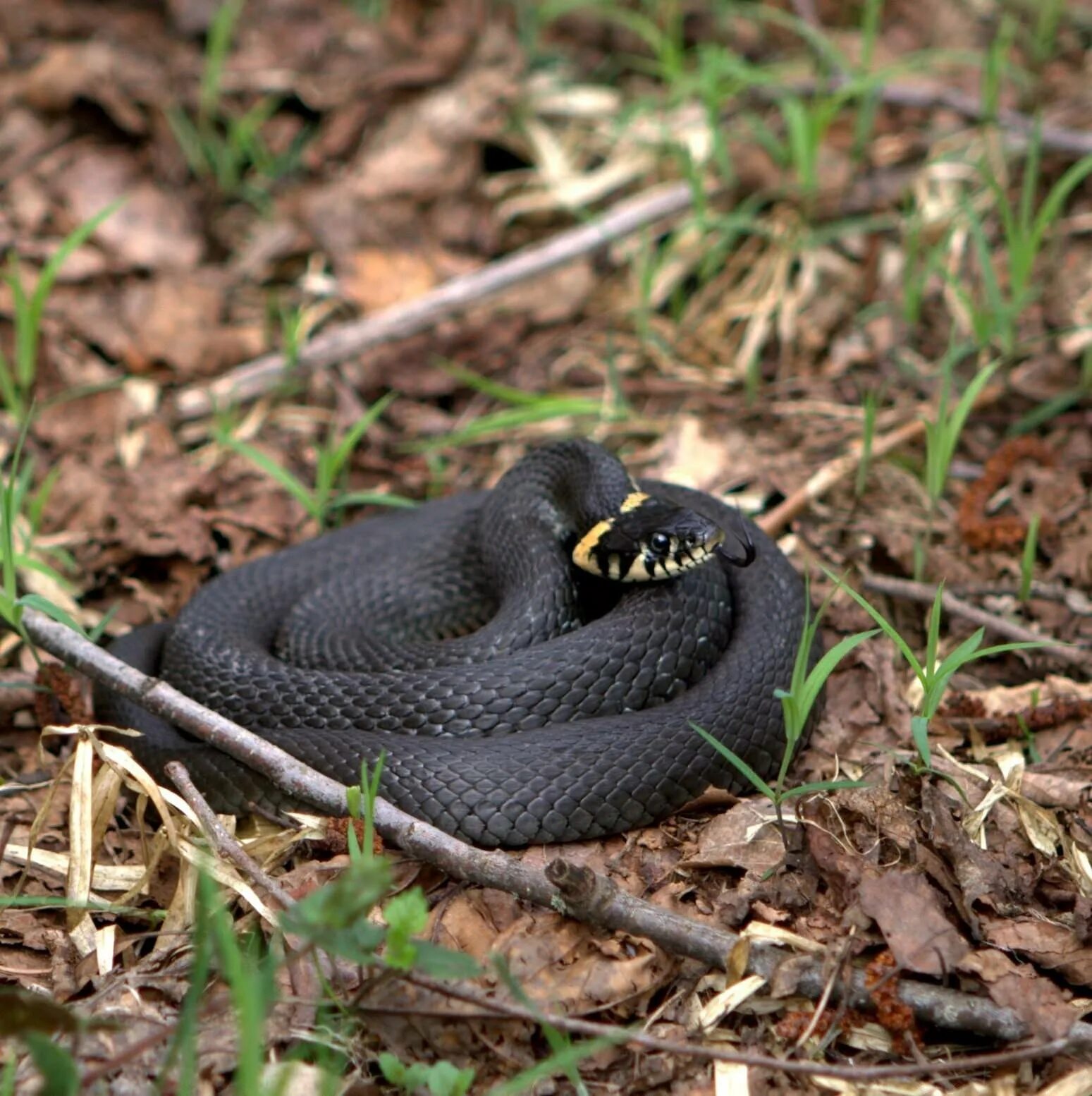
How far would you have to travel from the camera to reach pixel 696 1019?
3916mm

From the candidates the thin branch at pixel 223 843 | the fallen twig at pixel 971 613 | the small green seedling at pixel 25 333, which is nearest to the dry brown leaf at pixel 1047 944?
the fallen twig at pixel 971 613

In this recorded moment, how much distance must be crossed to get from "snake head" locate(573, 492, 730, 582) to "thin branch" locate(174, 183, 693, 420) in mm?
→ 2739

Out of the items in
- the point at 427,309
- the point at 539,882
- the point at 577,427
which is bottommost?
the point at 577,427

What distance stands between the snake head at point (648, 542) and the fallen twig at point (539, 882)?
155 centimetres

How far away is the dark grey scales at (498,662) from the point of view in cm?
457

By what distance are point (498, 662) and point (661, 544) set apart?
0.89 metres

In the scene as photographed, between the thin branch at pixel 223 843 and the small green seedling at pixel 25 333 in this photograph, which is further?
the small green seedling at pixel 25 333

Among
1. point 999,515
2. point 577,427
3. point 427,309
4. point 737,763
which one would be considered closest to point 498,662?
point 737,763

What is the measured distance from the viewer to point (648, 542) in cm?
536

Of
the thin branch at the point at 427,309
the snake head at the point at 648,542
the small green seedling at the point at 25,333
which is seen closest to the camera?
the snake head at the point at 648,542

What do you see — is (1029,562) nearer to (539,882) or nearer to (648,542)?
(648,542)

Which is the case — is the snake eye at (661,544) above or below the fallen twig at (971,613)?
above

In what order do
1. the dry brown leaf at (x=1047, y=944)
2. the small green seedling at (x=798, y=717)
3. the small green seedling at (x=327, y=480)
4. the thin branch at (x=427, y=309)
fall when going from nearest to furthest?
the dry brown leaf at (x=1047, y=944)
the small green seedling at (x=798, y=717)
the small green seedling at (x=327, y=480)
the thin branch at (x=427, y=309)

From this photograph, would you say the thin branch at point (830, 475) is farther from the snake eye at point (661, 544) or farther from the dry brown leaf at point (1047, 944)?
the dry brown leaf at point (1047, 944)
